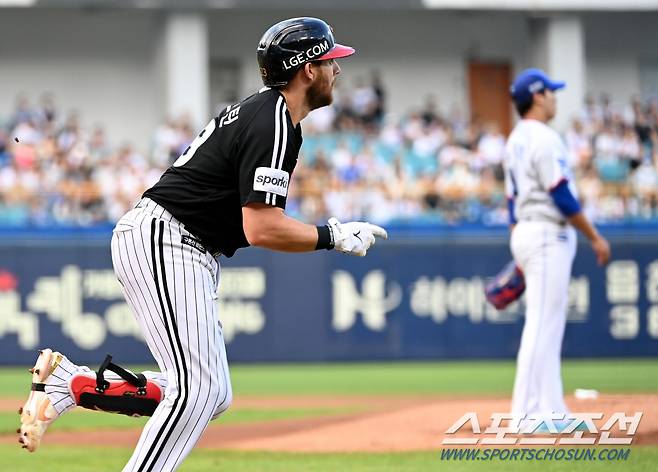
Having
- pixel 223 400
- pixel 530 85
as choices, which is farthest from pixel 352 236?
pixel 530 85

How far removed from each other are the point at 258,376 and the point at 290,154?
10221 millimetres

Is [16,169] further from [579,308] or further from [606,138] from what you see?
[606,138]

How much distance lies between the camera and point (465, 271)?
16719 millimetres

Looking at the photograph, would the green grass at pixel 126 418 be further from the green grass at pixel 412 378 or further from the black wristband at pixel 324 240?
the black wristband at pixel 324 240

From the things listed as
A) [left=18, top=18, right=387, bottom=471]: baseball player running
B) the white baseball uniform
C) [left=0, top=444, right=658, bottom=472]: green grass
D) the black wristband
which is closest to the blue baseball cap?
the white baseball uniform

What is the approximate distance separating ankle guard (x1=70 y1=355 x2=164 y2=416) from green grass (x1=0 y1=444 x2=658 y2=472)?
1.75m

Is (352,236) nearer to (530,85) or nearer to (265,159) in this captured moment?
(265,159)

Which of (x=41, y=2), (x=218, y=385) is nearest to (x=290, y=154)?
(x=218, y=385)

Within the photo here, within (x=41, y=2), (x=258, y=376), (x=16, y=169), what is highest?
(x=41, y=2)

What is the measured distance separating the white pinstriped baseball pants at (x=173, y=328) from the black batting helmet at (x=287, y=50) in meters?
0.81

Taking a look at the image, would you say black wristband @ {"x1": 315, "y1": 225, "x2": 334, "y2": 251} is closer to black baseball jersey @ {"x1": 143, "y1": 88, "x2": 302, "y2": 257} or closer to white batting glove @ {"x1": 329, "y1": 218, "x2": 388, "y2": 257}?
white batting glove @ {"x1": 329, "y1": 218, "x2": 388, "y2": 257}

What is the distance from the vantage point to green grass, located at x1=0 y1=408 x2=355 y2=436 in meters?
10.2

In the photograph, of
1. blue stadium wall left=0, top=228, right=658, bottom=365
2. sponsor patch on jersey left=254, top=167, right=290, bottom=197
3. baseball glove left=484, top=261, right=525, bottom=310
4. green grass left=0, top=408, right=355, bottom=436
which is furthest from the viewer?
blue stadium wall left=0, top=228, right=658, bottom=365

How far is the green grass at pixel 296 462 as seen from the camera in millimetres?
6953
